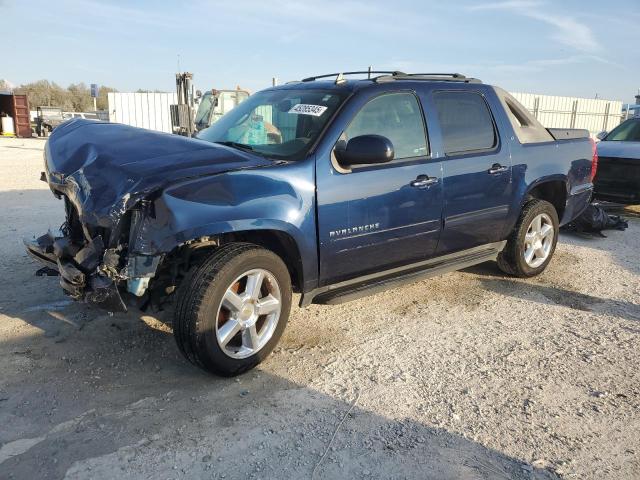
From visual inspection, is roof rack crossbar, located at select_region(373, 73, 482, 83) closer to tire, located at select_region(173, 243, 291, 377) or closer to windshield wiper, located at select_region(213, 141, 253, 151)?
windshield wiper, located at select_region(213, 141, 253, 151)

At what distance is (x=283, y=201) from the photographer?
3.19m

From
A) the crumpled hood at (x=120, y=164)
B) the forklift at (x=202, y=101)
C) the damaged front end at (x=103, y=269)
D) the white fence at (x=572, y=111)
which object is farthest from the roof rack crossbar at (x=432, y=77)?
the white fence at (x=572, y=111)

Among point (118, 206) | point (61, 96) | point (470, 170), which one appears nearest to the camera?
point (118, 206)

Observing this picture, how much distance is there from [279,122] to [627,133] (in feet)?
26.0

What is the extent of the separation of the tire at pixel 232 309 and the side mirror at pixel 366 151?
83 cm

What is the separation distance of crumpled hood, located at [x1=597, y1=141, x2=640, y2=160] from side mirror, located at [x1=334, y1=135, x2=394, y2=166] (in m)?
6.60

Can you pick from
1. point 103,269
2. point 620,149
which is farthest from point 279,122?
point 620,149

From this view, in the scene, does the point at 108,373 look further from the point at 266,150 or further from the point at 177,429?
the point at 266,150

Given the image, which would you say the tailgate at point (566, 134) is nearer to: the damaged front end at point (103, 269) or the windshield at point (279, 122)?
the windshield at point (279, 122)

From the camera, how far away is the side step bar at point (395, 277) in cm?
362

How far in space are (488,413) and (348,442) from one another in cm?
85

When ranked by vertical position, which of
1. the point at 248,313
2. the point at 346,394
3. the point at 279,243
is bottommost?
Result: the point at 346,394

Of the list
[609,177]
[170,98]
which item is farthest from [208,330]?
[170,98]

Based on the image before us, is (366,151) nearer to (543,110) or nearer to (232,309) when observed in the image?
(232,309)
